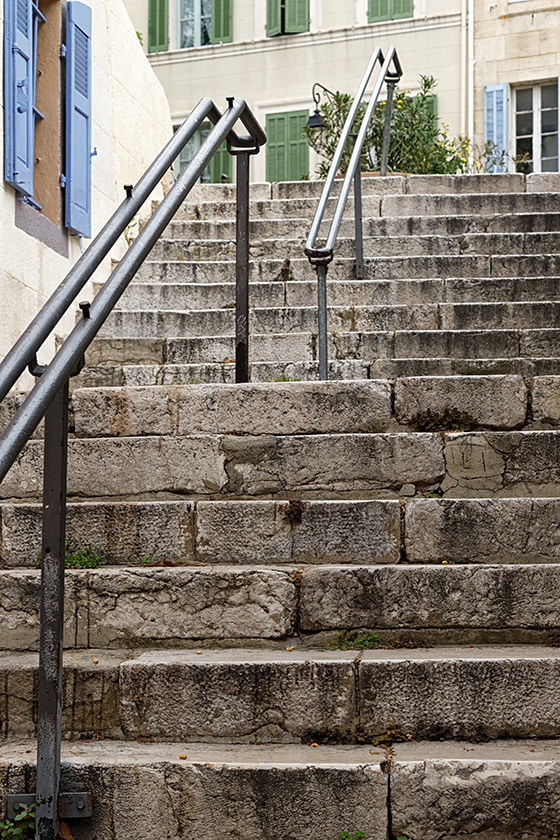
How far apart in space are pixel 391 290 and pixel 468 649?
292 cm

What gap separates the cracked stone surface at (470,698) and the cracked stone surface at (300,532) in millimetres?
576

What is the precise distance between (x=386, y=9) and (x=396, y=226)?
29.2ft

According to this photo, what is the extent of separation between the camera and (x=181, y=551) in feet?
9.70

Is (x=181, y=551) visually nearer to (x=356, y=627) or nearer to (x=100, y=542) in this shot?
(x=100, y=542)

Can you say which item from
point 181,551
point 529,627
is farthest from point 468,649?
point 181,551

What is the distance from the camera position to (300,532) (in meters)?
2.96

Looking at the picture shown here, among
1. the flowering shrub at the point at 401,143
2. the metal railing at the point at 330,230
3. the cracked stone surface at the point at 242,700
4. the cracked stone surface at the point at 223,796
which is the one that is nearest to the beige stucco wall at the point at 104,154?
the metal railing at the point at 330,230

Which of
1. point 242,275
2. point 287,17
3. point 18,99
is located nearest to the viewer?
point 242,275

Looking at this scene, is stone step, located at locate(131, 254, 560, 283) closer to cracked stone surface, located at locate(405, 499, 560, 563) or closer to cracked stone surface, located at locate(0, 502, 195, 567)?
cracked stone surface, located at locate(405, 499, 560, 563)

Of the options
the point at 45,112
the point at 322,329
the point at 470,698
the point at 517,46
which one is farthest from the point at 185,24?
the point at 470,698

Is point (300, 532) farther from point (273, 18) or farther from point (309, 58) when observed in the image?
point (273, 18)

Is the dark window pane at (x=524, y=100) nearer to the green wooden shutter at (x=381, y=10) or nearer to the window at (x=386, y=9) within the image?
the window at (x=386, y=9)

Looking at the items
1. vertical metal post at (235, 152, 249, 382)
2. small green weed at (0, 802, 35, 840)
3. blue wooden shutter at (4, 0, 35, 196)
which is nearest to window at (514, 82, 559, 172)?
blue wooden shutter at (4, 0, 35, 196)

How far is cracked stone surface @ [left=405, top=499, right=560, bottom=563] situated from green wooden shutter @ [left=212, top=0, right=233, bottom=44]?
12938 millimetres
